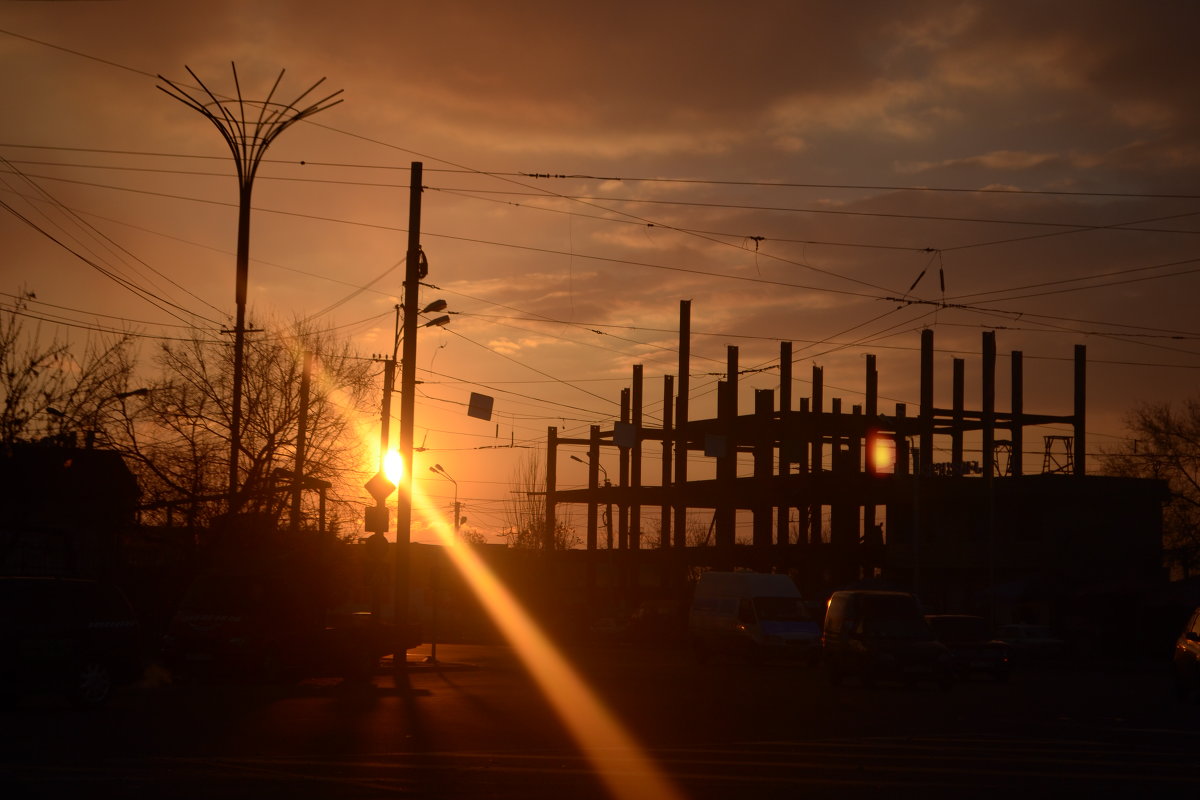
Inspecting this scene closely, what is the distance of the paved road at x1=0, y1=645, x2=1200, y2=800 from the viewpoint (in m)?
10.9

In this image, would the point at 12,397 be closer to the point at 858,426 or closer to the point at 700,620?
the point at 700,620

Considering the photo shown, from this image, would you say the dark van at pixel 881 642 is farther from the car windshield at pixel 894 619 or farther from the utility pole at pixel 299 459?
the utility pole at pixel 299 459

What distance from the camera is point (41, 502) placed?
2788 centimetres

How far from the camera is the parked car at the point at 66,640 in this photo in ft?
57.8

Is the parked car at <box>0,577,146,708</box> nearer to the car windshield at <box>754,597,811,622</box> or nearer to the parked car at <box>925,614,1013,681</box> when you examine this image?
the parked car at <box>925,614,1013,681</box>

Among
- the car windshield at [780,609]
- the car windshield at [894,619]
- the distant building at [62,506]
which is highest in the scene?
the distant building at [62,506]

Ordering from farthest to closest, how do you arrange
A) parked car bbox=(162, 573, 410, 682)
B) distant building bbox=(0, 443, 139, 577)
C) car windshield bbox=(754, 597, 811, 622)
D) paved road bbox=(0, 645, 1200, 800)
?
car windshield bbox=(754, 597, 811, 622) → distant building bbox=(0, 443, 139, 577) → parked car bbox=(162, 573, 410, 682) → paved road bbox=(0, 645, 1200, 800)

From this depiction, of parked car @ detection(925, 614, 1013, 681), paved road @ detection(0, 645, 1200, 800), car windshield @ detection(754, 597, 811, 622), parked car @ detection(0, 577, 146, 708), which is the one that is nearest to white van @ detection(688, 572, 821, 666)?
car windshield @ detection(754, 597, 811, 622)

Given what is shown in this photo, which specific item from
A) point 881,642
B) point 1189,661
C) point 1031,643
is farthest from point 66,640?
point 1031,643

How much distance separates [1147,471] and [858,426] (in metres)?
23.7

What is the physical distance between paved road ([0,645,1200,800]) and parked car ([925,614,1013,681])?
21.7ft

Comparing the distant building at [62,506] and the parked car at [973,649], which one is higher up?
the distant building at [62,506]

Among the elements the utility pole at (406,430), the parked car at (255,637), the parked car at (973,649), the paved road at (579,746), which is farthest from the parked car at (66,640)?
the parked car at (973,649)

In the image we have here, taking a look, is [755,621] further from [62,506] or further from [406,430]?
[62,506]
